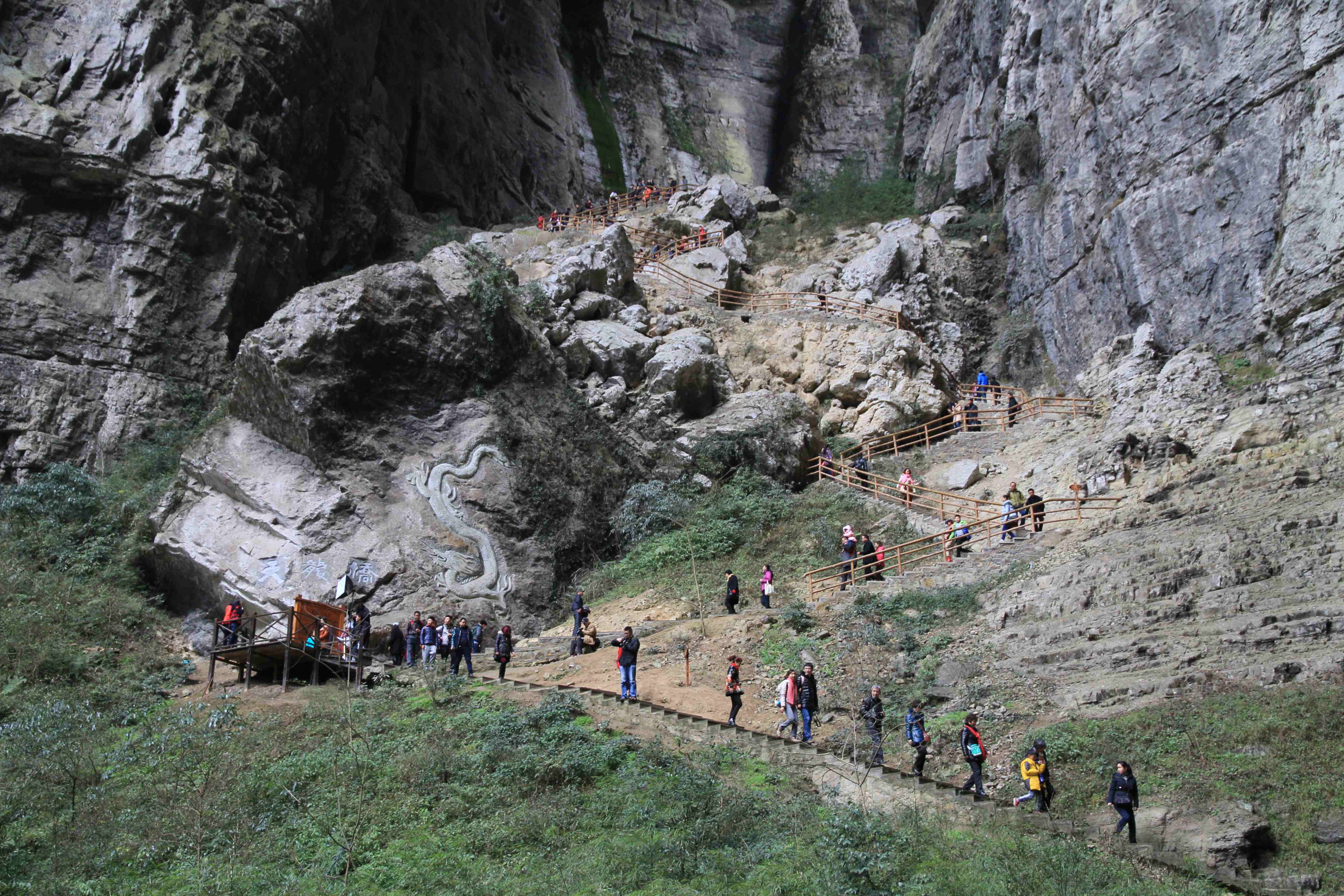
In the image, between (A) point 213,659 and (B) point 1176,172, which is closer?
(A) point 213,659

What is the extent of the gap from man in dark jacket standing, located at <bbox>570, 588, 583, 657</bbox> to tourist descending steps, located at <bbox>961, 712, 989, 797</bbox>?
25.5 feet

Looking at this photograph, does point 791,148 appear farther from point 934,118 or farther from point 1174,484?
point 1174,484

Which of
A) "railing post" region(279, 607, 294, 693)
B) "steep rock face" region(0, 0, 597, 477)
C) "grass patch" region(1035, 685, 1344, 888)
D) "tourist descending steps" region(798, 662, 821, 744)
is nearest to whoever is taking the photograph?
"grass patch" region(1035, 685, 1344, 888)

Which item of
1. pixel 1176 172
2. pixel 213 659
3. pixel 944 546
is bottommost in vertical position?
pixel 213 659

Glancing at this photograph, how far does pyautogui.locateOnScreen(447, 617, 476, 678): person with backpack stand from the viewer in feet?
54.9

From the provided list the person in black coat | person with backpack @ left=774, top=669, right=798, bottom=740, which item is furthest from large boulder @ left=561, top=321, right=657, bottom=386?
the person in black coat

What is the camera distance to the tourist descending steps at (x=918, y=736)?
39.1 ft

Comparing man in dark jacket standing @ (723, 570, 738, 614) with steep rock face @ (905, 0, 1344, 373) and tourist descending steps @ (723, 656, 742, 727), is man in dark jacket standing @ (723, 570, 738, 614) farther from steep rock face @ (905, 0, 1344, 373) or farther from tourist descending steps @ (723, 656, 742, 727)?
steep rock face @ (905, 0, 1344, 373)

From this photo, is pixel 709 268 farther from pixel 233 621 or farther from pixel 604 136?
pixel 233 621

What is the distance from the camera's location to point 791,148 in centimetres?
4944

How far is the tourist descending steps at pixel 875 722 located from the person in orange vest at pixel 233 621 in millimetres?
10676

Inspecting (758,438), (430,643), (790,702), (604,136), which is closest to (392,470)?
(430,643)

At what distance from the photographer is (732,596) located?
749 inches

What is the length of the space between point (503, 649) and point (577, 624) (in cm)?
205
